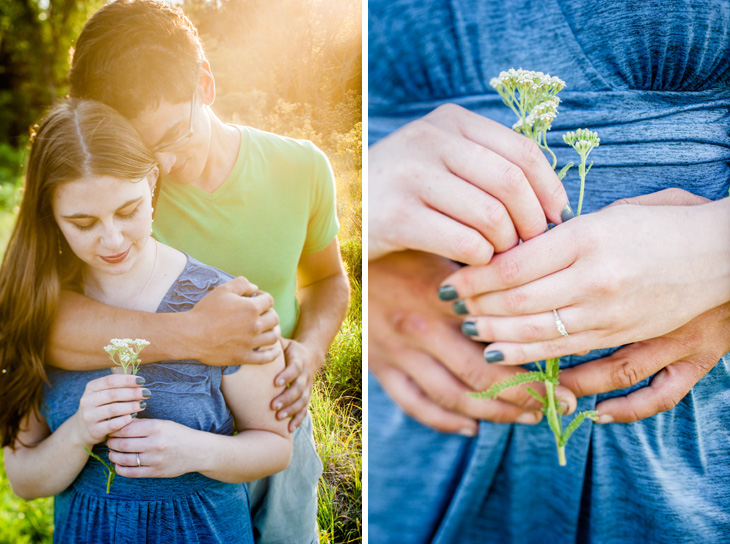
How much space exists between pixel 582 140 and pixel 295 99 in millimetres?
824

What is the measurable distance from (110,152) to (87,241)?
0.78 feet

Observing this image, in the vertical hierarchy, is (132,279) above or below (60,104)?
below

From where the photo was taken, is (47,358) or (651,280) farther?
(47,358)

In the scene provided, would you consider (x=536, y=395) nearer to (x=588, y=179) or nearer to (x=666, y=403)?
(x=666, y=403)

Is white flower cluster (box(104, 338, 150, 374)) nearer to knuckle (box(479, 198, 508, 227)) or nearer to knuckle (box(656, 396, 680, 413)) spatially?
knuckle (box(479, 198, 508, 227))

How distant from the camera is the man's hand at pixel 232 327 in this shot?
1350 mm

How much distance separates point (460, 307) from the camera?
1319 mm

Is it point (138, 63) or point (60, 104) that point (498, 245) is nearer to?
point (138, 63)

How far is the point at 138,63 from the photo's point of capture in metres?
1.23

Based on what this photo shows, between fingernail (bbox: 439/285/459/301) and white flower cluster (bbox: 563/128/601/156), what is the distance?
460 mm

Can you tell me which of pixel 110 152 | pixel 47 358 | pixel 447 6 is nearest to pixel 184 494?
pixel 47 358

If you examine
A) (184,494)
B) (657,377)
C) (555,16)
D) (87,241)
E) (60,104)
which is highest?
(555,16)

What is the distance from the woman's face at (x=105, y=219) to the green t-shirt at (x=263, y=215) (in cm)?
6

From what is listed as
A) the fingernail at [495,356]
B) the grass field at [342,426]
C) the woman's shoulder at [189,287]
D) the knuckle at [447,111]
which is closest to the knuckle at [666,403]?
the fingernail at [495,356]
